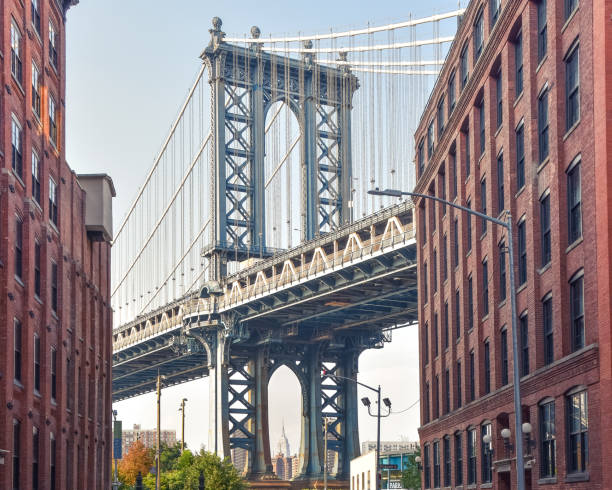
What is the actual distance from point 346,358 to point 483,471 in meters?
75.2

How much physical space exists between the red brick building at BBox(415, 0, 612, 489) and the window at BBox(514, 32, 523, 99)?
0.22 ft

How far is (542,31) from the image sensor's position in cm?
3819

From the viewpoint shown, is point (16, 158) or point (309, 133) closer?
point (16, 158)

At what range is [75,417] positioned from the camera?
1932 inches

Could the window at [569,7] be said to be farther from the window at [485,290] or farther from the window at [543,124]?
the window at [485,290]

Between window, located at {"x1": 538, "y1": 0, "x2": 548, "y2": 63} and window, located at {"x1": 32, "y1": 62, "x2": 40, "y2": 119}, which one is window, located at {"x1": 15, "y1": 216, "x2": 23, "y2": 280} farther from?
window, located at {"x1": 538, "y1": 0, "x2": 548, "y2": 63}

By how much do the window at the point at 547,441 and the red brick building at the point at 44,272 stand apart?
49.8 feet

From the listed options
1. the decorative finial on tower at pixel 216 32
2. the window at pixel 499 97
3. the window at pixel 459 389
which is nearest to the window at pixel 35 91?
the window at pixel 499 97

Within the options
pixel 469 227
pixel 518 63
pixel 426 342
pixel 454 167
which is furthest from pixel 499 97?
pixel 426 342

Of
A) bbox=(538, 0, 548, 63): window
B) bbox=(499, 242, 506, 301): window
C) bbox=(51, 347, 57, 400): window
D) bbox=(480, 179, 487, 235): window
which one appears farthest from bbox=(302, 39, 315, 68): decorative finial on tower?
bbox=(538, 0, 548, 63): window

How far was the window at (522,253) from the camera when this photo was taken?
39094mm

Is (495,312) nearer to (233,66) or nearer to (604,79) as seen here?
(604,79)

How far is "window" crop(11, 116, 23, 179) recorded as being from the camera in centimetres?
3900

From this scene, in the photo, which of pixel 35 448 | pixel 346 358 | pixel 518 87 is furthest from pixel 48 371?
pixel 346 358
